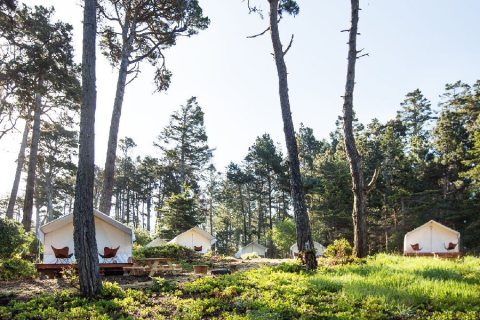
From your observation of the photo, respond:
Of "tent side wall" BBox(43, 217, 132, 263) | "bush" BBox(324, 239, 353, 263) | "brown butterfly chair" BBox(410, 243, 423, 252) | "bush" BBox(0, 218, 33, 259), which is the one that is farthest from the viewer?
"brown butterfly chair" BBox(410, 243, 423, 252)

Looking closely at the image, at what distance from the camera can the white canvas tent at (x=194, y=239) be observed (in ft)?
87.2

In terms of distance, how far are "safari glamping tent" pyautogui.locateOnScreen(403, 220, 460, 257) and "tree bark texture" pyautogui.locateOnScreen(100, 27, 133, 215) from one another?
15.6m

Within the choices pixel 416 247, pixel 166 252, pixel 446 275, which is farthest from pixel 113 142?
pixel 416 247

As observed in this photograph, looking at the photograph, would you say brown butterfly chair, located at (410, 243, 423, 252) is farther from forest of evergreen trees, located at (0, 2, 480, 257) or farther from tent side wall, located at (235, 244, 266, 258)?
tent side wall, located at (235, 244, 266, 258)

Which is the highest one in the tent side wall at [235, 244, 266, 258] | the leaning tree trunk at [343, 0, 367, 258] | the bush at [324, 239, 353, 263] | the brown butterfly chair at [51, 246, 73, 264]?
the leaning tree trunk at [343, 0, 367, 258]

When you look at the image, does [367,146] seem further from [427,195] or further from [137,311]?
[137,311]

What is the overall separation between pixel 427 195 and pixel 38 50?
3101cm

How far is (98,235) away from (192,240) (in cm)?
1459

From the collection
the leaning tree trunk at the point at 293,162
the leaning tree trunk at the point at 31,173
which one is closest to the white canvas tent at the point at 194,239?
the leaning tree trunk at the point at 31,173

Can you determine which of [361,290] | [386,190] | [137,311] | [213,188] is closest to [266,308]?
[361,290]

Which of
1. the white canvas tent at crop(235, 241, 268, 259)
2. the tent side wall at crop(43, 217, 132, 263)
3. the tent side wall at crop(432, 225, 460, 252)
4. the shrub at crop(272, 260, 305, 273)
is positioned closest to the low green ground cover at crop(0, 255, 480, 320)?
the shrub at crop(272, 260, 305, 273)

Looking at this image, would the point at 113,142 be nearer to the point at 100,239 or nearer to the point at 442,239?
the point at 100,239

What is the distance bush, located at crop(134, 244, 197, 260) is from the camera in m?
16.0

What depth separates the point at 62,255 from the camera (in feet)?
38.3
